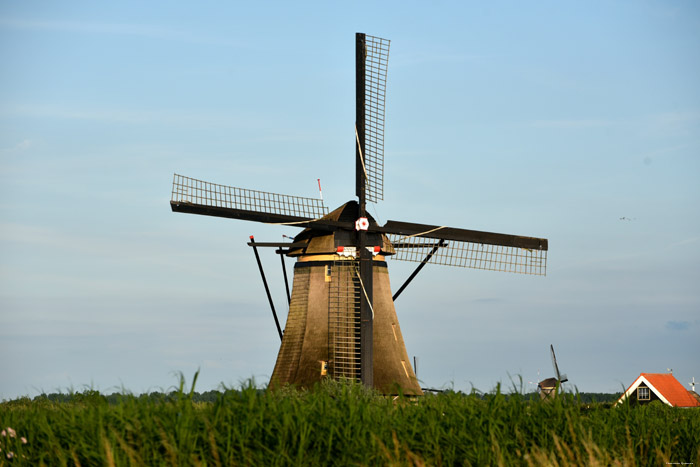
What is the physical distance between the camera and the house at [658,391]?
49625 millimetres

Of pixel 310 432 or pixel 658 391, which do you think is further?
pixel 658 391

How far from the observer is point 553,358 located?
48250mm

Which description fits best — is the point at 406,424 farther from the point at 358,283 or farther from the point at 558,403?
the point at 358,283

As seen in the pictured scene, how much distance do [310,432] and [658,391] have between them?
146 ft

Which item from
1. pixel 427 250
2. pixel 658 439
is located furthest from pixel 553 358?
pixel 658 439

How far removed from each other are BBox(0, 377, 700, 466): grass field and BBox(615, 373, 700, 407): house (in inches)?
1573

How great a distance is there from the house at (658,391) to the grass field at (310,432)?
131 ft

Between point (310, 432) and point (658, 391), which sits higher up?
point (658, 391)

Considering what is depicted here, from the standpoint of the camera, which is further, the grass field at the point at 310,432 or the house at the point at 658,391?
the house at the point at 658,391

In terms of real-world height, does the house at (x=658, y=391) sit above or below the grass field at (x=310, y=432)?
above

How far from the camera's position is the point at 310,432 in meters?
9.96

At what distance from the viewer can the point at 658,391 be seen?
164 feet

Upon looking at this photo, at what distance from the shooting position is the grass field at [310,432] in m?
9.70

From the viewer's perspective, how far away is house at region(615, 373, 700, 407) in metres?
49.6
